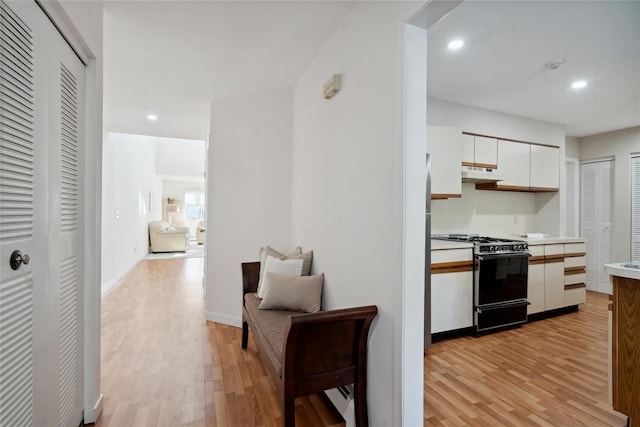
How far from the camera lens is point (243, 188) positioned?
3367 millimetres

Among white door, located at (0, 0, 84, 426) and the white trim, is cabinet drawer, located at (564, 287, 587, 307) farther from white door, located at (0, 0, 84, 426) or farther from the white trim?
the white trim

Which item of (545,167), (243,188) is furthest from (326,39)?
(545,167)

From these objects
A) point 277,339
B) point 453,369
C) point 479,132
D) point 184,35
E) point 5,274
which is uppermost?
point 184,35

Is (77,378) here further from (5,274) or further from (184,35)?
(184,35)

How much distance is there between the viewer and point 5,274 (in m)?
1.06

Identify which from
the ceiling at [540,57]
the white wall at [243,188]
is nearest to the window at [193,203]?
the white wall at [243,188]

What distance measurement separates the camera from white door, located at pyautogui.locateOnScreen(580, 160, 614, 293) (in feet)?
15.6

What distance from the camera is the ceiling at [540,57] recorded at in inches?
79.7

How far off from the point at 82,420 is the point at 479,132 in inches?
177

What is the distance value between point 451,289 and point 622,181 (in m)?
3.89

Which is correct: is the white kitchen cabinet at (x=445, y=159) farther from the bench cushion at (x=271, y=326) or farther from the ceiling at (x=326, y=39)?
the bench cushion at (x=271, y=326)

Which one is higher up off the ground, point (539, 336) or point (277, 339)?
point (277, 339)

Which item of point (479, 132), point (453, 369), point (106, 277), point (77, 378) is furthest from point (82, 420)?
point (479, 132)

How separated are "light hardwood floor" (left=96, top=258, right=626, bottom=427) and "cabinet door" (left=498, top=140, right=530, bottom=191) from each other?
1676 millimetres
